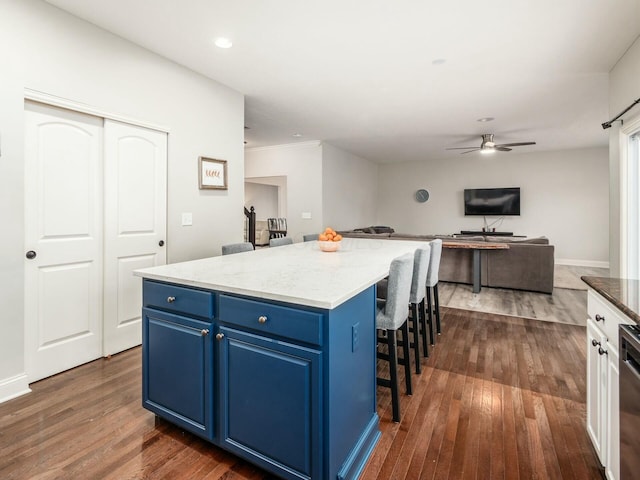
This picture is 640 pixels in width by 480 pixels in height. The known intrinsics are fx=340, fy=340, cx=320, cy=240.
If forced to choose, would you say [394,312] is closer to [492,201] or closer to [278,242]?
[278,242]

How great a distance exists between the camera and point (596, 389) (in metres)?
1.53

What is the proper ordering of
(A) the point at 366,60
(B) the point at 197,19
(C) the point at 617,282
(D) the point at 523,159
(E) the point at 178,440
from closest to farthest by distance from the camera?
(C) the point at 617,282 < (E) the point at 178,440 < (B) the point at 197,19 < (A) the point at 366,60 < (D) the point at 523,159

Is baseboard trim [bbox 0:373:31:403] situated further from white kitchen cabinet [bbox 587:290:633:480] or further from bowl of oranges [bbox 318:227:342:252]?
white kitchen cabinet [bbox 587:290:633:480]

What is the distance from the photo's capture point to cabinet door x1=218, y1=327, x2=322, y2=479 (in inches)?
52.4

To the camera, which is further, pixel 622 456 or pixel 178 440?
pixel 178 440

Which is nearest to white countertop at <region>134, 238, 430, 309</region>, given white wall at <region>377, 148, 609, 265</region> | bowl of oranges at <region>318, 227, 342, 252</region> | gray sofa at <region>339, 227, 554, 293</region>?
bowl of oranges at <region>318, 227, 342, 252</region>

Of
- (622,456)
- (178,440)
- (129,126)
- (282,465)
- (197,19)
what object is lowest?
(178,440)

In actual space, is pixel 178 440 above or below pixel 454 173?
below

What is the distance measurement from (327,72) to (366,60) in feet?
1.45

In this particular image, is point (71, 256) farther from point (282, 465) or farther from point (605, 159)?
point (605, 159)

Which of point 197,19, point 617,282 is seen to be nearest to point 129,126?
point 197,19

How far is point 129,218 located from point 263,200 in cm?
947

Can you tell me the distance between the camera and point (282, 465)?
1.42 meters

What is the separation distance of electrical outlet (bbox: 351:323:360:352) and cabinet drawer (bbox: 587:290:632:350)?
98 cm
